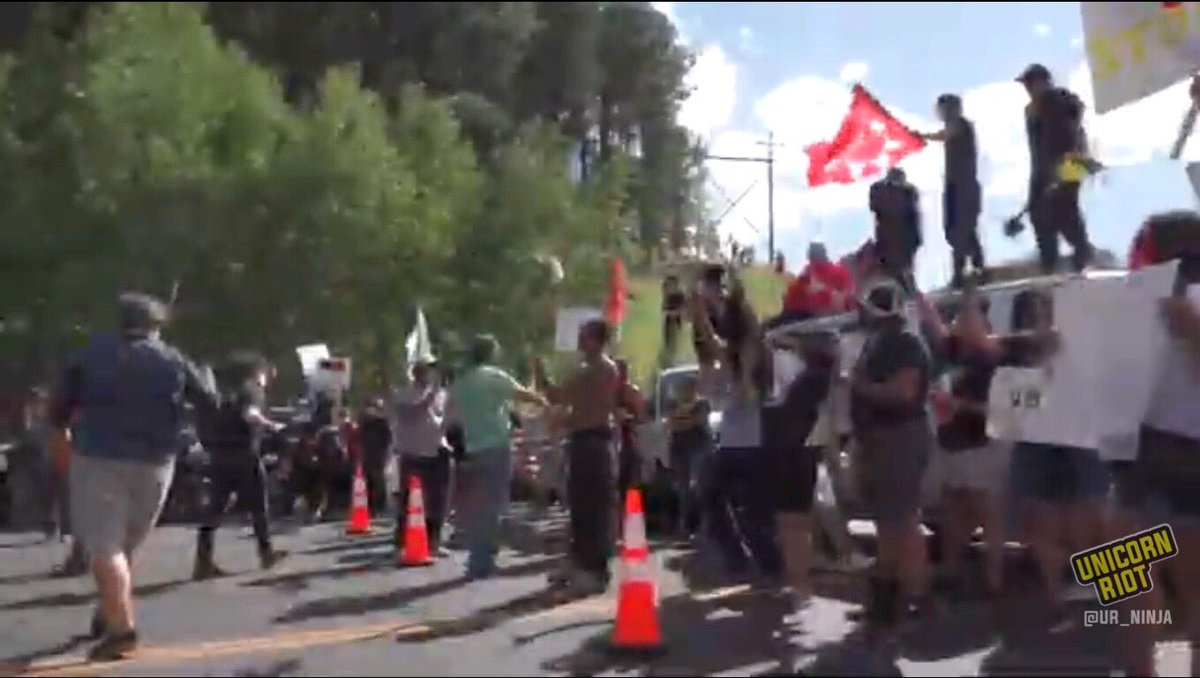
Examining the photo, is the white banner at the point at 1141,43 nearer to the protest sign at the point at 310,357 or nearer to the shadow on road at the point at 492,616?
the shadow on road at the point at 492,616

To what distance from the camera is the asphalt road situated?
26.0 ft

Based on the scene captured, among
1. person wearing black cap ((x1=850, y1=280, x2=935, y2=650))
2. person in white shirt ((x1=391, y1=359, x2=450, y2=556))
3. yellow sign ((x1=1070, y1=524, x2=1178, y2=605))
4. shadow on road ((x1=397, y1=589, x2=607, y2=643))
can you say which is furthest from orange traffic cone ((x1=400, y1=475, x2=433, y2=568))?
yellow sign ((x1=1070, y1=524, x2=1178, y2=605))

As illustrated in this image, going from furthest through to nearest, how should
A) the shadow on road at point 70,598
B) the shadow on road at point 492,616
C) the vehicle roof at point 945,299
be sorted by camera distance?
the shadow on road at point 70,598 → the vehicle roof at point 945,299 → the shadow on road at point 492,616

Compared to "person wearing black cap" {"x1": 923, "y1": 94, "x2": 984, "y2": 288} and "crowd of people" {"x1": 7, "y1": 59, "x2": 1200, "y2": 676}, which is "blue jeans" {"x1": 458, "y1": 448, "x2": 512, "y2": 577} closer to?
"crowd of people" {"x1": 7, "y1": 59, "x2": 1200, "y2": 676}

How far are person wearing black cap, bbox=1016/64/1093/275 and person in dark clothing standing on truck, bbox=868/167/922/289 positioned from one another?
2.89 feet

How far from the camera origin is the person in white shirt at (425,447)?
13.2 meters

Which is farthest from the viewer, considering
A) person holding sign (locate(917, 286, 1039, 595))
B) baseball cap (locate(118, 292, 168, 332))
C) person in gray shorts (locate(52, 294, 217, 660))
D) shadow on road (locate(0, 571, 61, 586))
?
shadow on road (locate(0, 571, 61, 586))

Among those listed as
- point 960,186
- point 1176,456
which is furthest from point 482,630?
point 960,186

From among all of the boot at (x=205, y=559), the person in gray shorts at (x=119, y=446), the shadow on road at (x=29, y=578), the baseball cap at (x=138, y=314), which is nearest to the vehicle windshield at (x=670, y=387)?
the boot at (x=205, y=559)

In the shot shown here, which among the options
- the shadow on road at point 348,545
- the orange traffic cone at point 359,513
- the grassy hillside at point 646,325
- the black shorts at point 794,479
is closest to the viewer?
the black shorts at point 794,479

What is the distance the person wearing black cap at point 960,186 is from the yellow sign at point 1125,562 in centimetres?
436

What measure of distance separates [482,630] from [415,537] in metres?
3.44

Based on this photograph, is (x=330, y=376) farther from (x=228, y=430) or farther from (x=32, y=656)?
(x=32, y=656)

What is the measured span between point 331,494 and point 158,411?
12.6m
